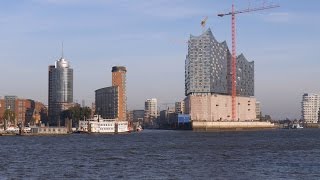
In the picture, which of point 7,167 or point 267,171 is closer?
point 267,171

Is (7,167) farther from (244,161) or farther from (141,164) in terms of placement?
(244,161)

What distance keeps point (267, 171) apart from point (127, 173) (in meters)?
10.8

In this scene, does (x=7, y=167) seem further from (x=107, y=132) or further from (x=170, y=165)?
(x=107, y=132)

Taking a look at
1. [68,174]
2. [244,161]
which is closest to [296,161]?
[244,161]

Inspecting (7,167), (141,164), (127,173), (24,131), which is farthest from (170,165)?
(24,131)

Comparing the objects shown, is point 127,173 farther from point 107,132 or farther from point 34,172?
point 107,132

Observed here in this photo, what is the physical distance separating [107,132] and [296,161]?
5264 inches

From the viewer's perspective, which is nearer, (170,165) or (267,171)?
(267,171)

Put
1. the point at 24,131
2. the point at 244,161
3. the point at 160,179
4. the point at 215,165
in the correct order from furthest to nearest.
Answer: the point at 24,131 < the point at 244,161 < the point at 215,165 < the point at 160,179

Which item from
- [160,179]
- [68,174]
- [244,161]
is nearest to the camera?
[160,179]

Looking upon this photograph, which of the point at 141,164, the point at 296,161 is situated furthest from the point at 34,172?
the point at 296,161

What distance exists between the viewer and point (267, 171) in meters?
49.0

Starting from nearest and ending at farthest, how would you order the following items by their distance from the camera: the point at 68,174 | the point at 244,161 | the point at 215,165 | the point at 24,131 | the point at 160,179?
the point at 160,179
the point at 68,174
the point at 215,165
the point at 244,161
the point at 24,131

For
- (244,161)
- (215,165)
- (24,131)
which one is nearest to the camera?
(215,165)
